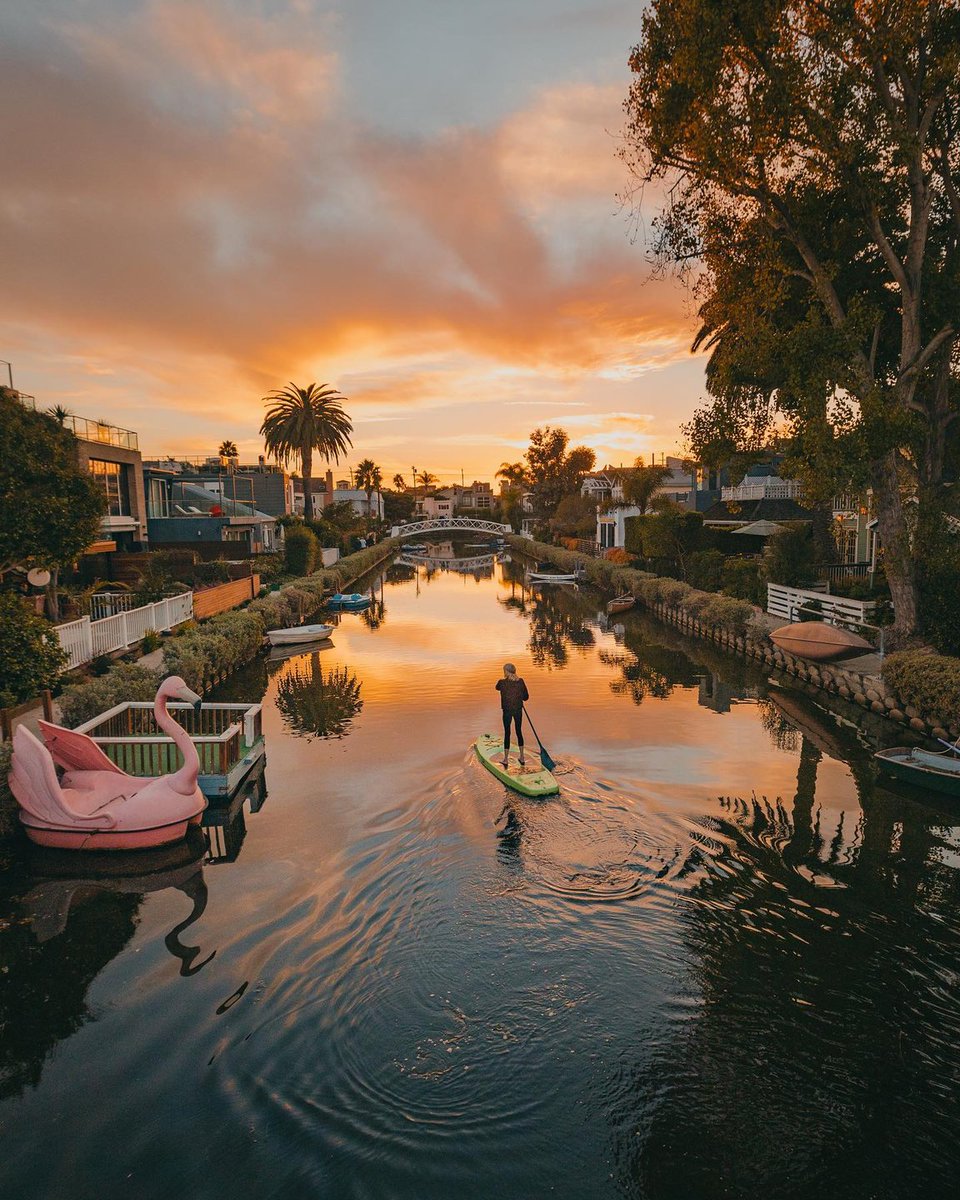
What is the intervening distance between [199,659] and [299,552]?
26967mm

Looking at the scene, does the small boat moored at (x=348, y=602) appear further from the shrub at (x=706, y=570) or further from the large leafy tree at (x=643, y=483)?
the large leafy tree at (x=643, y=483)

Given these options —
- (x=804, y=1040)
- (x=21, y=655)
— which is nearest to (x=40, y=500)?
(x=21, y=655)

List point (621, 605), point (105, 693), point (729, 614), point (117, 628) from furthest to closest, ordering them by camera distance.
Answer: point (621, 605)
point (729, 614)
point (117, 628)
point (105, 693)

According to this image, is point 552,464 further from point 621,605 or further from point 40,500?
point 40,500

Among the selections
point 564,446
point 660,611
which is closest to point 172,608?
point 660,611

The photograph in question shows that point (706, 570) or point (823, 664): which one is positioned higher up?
point (706, 570)

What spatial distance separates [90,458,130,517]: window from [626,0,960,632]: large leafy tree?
1078 inches

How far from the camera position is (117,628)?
2114 centimetres

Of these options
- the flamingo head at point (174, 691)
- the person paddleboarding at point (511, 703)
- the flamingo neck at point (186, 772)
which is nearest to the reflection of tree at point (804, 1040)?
the person paddleboarding at point (511, 703)

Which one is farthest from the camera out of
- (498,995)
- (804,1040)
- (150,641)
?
(150,641)

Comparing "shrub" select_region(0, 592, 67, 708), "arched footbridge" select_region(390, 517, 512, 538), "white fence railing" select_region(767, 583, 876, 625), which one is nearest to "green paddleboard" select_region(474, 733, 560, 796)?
"shrub" select_region(0, 592, 67, 708)

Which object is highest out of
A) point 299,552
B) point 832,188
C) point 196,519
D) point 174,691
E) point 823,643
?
point 832,188

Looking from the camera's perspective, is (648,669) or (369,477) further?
(369,477)

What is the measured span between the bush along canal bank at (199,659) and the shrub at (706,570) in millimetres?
21548
